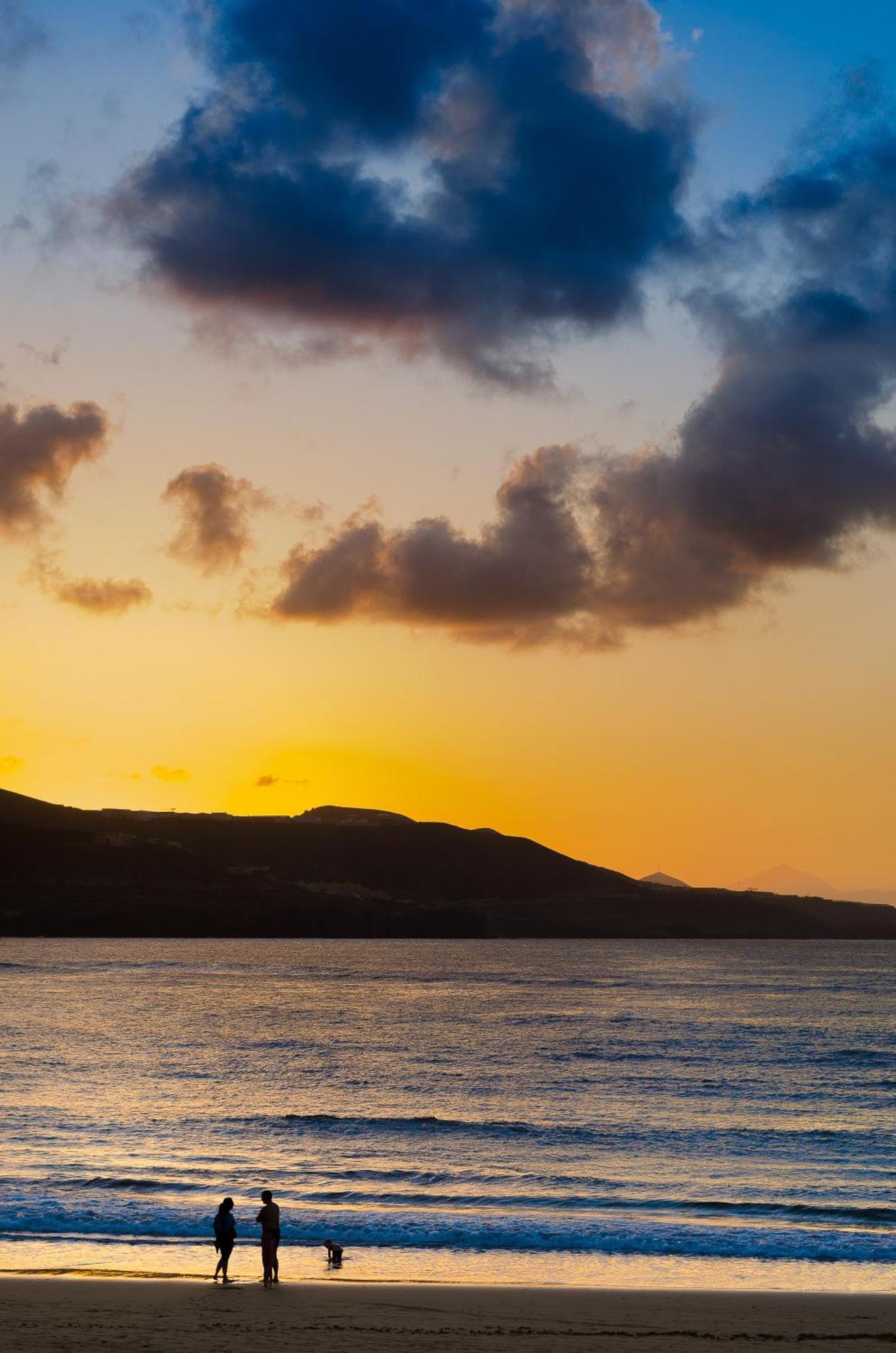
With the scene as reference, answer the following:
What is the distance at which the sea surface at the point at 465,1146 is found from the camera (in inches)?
1357

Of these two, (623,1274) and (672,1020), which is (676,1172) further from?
(672,1020)

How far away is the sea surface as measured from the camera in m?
34.5

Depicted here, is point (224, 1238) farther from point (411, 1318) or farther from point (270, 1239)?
point (411, 1318)

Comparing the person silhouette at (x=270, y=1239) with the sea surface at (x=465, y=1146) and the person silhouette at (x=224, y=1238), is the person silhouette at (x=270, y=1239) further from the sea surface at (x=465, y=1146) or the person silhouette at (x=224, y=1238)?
the sea surface at (x=465, y=1146)

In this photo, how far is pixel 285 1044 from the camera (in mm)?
92188

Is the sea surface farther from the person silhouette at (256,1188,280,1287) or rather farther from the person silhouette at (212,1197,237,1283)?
the person silhouette at (256,1188,280,1287)

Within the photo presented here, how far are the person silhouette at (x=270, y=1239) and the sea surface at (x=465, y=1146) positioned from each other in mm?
1964

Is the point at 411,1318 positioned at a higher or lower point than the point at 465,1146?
higher

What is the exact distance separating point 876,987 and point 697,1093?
105663mm

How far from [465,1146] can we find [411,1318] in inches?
1024

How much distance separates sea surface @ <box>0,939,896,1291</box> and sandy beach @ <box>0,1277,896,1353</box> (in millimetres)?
2345

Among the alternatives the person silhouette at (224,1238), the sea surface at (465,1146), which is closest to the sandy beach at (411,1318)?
the person silhouette at (224,1238)

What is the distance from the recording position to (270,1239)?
2948 centimetres

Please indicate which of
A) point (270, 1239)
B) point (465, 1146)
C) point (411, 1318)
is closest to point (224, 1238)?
point (270, 1239)
